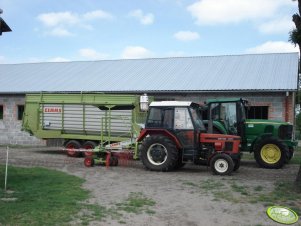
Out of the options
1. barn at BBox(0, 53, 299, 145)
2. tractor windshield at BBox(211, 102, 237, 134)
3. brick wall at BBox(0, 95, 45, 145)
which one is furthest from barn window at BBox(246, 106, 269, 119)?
brick wall at BBox(0, 95, 45, 145)

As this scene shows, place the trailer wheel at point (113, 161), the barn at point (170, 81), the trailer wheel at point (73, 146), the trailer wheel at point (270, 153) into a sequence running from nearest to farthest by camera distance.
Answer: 1. the trailer wheel at point (270, 153)
2. the trailer wheel at point (113, 161)
3. the trailer wheel at point (73, 146)
4. the barn at point (170, 81)

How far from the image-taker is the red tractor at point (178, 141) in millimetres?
12625

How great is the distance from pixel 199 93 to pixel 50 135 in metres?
6.89

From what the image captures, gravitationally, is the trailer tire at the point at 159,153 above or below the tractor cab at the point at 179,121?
below

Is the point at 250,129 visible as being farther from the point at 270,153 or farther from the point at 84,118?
the point at 84,118

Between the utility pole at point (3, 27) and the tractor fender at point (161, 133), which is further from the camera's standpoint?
the tractor fender at point (161, 133)

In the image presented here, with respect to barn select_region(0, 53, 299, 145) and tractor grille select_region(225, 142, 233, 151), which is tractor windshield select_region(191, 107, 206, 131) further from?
barn select_region(0, 53, 299, 145)

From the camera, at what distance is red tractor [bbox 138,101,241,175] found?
1262 cm

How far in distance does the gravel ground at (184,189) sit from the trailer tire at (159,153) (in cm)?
29

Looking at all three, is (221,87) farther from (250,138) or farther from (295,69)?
(250,138)

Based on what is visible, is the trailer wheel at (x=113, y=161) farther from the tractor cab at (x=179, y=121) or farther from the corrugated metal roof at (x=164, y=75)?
the corrugated metal roof at (x=164, y=75)

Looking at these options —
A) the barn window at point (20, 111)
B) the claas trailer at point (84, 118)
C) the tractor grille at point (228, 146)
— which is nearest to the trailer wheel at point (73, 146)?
the claas trailer at point (84, 118)

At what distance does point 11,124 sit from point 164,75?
8426mm

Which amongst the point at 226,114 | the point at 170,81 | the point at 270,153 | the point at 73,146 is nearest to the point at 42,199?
the point at 226,114
